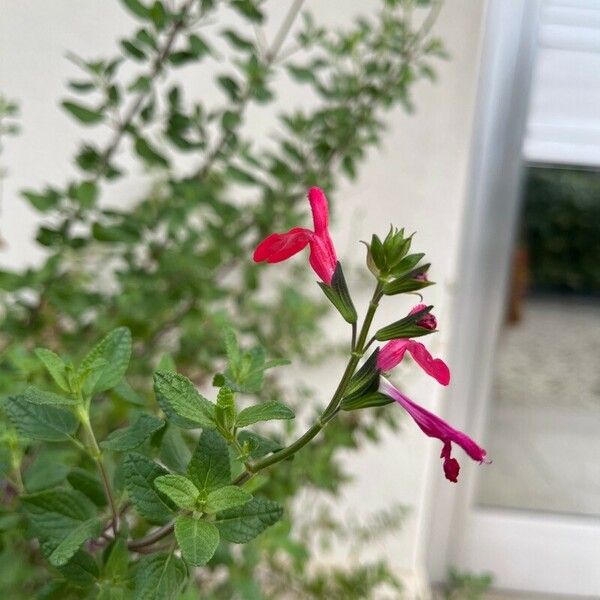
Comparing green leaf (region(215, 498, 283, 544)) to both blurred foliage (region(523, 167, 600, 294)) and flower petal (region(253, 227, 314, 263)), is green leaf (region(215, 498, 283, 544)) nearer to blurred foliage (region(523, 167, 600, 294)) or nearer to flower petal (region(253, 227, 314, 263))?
flower petal (region(253, 227, 314, 263))

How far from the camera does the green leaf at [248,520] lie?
0.28 m

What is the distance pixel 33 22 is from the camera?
1015 mm

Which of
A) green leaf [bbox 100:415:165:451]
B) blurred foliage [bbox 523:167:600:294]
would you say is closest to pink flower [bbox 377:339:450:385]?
green leaf [bbox 100:415:165:451]

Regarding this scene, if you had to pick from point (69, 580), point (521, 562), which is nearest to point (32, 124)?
point (69, 580)

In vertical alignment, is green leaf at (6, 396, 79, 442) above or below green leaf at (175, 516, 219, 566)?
above

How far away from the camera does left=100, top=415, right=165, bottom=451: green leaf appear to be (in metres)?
0.31

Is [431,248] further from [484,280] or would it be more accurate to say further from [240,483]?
[240,483]

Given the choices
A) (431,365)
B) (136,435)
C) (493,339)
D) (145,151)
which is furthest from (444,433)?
(493,339)

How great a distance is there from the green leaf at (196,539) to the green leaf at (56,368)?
0.35 feet

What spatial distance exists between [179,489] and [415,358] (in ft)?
0.34

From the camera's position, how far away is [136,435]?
316 mm

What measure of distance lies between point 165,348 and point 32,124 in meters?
0.41

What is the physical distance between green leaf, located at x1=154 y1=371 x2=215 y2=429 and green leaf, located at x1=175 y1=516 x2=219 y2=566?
37mm

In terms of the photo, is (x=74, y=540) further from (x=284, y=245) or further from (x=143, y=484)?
(x=284, y=245)
